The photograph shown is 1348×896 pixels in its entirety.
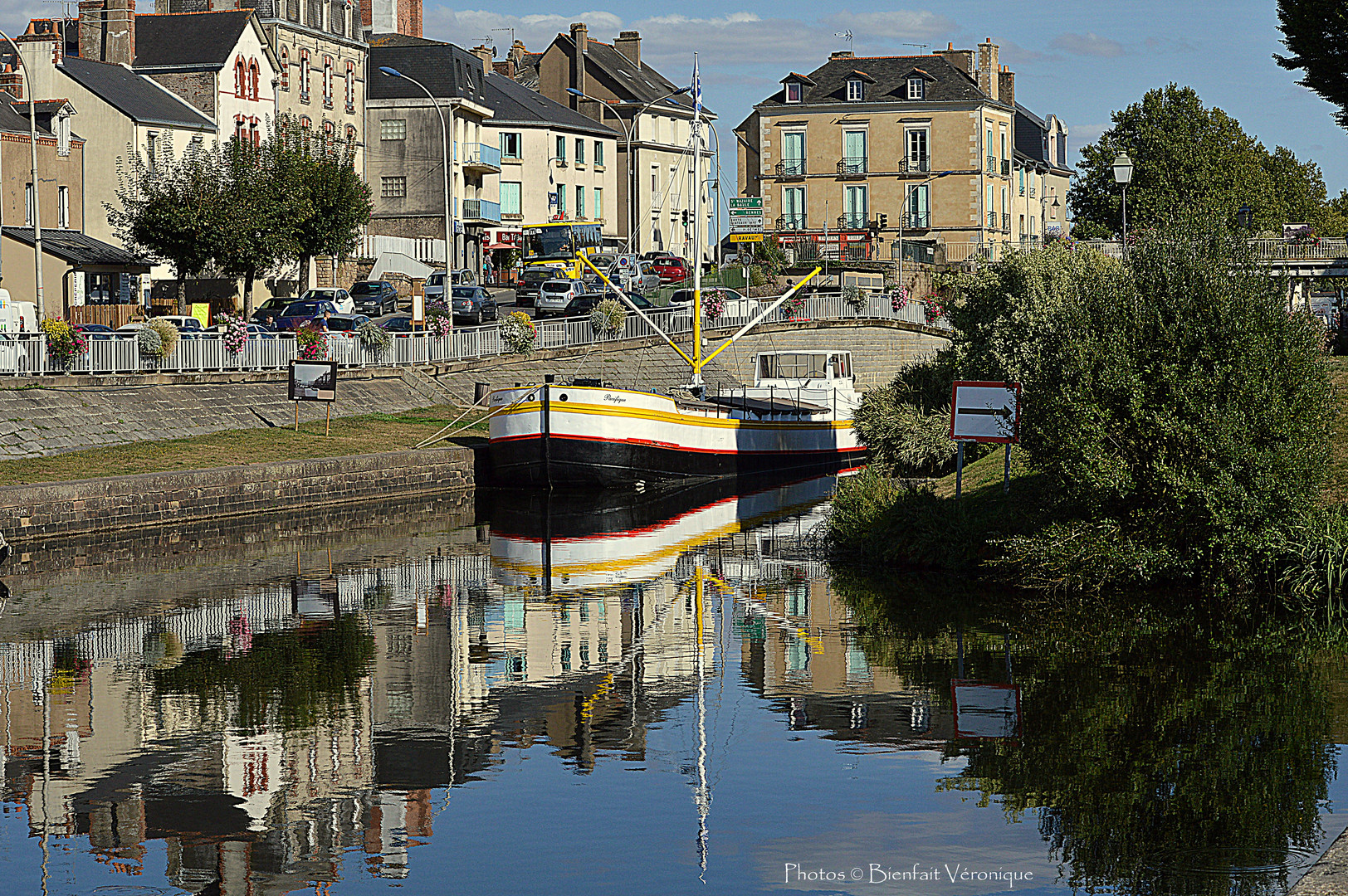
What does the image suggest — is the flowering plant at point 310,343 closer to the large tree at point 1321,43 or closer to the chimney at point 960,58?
the large tree at point 1321,43

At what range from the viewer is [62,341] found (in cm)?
3441

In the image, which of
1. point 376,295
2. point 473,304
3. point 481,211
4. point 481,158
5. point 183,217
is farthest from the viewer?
point 481,211

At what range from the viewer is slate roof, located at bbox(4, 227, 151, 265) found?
55.3 metres

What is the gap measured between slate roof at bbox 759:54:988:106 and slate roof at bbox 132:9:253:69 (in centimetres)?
2973

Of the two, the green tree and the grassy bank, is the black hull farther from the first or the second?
the green tree

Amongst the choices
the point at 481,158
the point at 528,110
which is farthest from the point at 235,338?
the point at 528,110

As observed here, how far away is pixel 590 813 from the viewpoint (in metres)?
11.7

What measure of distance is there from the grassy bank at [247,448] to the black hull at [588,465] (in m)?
1.82

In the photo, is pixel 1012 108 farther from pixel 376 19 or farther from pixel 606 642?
pixel 606 642

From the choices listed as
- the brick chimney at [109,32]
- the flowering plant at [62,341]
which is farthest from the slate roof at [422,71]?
the flowering plant at [62,341]

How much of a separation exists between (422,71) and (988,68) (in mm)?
30973

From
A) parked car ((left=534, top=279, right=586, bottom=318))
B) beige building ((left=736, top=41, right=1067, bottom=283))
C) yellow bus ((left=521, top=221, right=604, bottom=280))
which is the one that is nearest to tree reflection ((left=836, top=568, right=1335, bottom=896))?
parked car ((left=534, top=279, right=586, bottom=318))

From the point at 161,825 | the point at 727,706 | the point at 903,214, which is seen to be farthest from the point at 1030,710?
the point at 903,214

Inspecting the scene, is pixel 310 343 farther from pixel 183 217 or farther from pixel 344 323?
pixel 183 217
